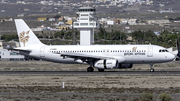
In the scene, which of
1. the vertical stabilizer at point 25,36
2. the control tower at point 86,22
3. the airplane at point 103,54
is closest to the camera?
the airplane at point 103,54

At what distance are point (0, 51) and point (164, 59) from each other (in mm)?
73300

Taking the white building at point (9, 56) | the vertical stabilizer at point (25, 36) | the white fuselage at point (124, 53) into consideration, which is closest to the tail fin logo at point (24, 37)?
the vertical stabilizer at point (25, 36)

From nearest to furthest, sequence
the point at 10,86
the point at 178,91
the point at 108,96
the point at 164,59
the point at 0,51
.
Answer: the point at 108,96 < the point at 178,91 < the point at 10,86 < the point at 164,59 < the point at 0,51

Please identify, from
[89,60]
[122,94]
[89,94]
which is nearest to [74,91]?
[89,94]

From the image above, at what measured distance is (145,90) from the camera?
31.4 meters

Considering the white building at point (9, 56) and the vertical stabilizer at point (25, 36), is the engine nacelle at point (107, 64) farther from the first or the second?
the white building at point (9, 56)

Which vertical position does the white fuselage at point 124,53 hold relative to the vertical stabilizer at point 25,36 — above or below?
below

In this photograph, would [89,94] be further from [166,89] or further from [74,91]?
[166,89]

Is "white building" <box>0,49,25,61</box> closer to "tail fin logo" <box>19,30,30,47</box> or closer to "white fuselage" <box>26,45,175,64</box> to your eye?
"tail fin logo" <box>19,30,30,47</box>

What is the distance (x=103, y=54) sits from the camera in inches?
2119

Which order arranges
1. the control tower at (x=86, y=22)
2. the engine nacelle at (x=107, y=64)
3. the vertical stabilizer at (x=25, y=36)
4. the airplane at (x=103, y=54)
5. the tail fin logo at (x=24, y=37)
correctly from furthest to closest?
the control tower at (x=86, y=22) < the tail fin logo at (x=24, y=37) < the vertical stabilizer at (x=25, y=36) < the airplane at (x=103, y=54) < the engine nacelle at (x=107, y=64)

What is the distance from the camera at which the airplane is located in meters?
52.2

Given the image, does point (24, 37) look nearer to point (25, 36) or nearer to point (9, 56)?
point (25, 36)

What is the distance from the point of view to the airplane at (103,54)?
52.2m
